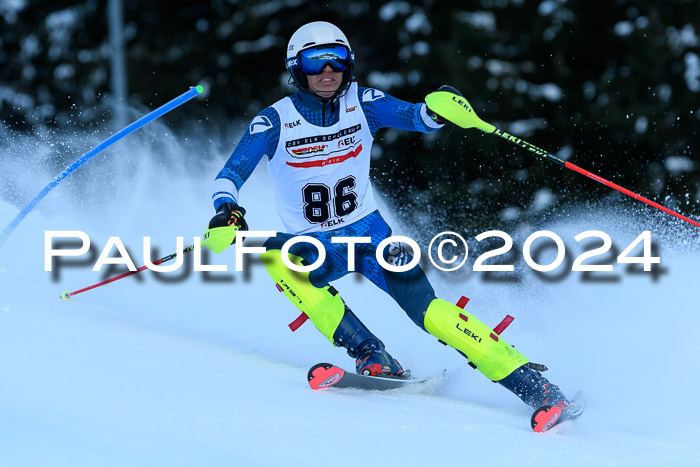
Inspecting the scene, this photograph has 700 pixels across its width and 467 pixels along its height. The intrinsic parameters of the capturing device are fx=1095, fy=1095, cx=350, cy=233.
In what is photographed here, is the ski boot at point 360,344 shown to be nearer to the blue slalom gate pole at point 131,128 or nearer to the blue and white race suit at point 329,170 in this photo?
the blue and white race suit at point 329,170

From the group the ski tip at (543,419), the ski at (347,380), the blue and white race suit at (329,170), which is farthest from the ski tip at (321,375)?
the ski tip at (543,419)

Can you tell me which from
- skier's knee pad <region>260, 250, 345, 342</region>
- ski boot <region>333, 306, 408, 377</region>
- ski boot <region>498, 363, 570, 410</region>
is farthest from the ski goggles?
ski boot <region>498, 363, 570, 410</region>

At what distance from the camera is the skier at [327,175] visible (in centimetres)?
503

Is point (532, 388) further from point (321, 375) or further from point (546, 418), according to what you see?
point (321, 375)

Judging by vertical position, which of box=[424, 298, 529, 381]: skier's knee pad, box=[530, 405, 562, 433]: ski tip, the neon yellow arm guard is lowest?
box=[530, 405, 562, 433]: ski tip

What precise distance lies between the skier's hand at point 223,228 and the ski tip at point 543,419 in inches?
57.9

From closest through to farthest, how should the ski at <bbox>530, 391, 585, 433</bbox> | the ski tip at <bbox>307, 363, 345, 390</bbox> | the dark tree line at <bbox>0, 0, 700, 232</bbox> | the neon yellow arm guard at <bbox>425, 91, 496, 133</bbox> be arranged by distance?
the ski at <bbox>530, 391, 585, 433</bbox>
the ski tip at <bbox>307, 363, 345, 390</bbox>
the neon yellow arm guard at <bbox>425, 91, 496, 133</bbox>
the dark tree line at <bbox>0, 0, 700, 232</bbox>

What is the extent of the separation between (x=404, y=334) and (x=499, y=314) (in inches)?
34.7

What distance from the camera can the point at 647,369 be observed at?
577 centimetres

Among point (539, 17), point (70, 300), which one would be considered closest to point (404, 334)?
point (70, 300)

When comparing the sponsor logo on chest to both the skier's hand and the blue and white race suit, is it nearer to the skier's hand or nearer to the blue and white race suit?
the blue and white race suit

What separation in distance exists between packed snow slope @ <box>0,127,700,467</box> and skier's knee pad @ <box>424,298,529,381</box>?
0.23m

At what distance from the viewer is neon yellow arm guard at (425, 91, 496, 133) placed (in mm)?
5016

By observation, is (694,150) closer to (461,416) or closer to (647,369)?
(647,369)
